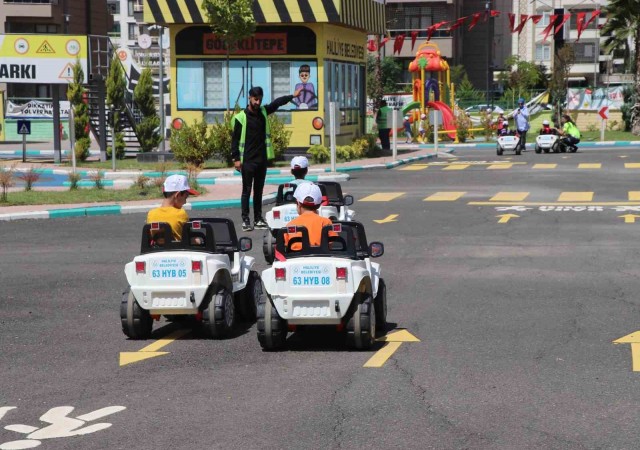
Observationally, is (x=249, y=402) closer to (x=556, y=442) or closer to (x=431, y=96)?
(x=556, y=442)

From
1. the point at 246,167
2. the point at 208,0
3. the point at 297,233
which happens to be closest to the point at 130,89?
the point at 208,0

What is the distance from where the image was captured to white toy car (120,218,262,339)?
360 inches

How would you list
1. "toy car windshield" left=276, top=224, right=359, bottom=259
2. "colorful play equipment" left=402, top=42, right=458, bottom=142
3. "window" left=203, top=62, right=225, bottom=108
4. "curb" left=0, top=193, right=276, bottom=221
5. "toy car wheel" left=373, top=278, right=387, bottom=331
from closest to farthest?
"toy car windshield" left=276, top=224, right=359, bottom=259 < "toy car wheel" left=373, top=278, right=387, bottom=331 < "curb" left=0, top=193, right=276, bottom=221 < "window" left=203, top=62, right=225, bottom=108 < "colorful play equipment" left=402, top=42, right=458, bottom=142

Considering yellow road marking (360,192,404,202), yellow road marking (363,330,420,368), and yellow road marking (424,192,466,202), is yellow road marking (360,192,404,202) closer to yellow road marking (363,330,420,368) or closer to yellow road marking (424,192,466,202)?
yellow road marking (424,192,466,202)

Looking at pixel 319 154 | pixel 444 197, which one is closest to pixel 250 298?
pixel 444 197

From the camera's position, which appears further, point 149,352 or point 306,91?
point 306,91

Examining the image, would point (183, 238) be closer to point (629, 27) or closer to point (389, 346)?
point (389, 346)

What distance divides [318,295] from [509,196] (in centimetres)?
1421

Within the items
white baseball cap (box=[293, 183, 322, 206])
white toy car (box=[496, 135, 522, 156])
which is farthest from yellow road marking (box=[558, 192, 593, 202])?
white toy car (box=[496, 135, 522, 156])

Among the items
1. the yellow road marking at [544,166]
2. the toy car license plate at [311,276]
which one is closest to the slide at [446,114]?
the yellow road marking at [544,166]

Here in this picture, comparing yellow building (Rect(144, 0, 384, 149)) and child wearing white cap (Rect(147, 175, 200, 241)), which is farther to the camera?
yellow building (Rect(144, 0, 384, 149))

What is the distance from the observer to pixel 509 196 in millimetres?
22375

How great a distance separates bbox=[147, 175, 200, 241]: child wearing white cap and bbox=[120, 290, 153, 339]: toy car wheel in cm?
66

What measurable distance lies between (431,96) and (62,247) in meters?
40.2
